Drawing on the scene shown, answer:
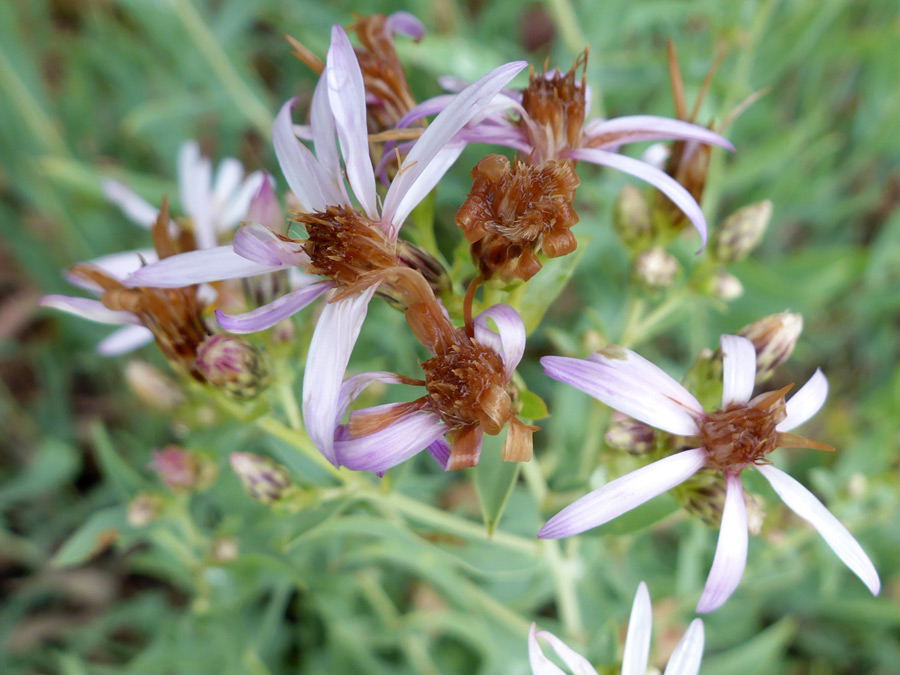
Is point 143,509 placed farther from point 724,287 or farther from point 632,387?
point 724,287

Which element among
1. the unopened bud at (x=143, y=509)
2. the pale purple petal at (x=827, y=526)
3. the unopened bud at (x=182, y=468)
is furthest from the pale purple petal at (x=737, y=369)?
the unopened bud at (x=143, y=509)

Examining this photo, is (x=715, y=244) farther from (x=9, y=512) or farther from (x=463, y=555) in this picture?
(x=9, y=512)

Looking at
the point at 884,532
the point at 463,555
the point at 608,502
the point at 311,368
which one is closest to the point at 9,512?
the point at 463,555

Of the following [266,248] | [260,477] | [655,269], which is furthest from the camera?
[655,269]

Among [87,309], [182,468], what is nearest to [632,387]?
[87,309]

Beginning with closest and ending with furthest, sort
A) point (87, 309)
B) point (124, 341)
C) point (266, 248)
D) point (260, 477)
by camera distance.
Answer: point (266, 248), point (87, 309), point (260, 477), point (124, 341)

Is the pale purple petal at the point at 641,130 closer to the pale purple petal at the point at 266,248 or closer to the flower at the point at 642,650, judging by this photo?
the pale purple petal at the point at 266,248
